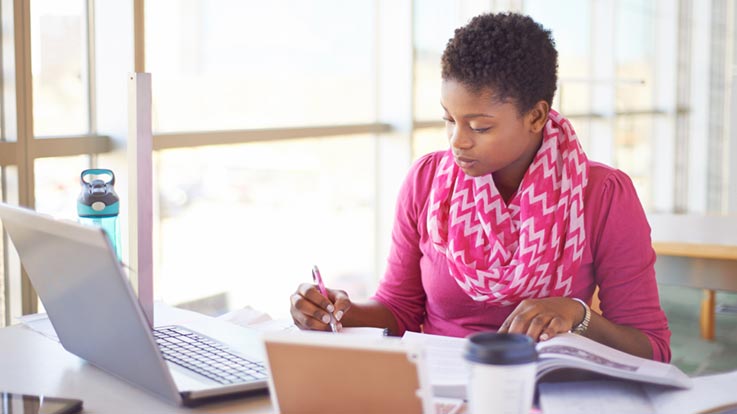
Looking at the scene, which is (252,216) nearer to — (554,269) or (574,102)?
(554,269)

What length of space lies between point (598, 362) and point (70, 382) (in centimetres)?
74

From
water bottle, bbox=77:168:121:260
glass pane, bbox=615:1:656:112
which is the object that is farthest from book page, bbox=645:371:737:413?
glass pane, bbox=615:1:656:112

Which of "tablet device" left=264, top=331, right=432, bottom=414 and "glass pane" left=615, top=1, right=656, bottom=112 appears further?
"glass pane" left=615, top=1, right=656, bottom=112

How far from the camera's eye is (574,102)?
18.8ft

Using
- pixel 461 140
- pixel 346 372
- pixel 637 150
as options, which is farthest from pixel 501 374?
pixel 637 150

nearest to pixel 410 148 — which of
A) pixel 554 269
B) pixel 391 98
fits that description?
pixel 391 98

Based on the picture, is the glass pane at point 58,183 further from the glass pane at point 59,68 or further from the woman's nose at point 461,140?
the woman's nose at point 461,140

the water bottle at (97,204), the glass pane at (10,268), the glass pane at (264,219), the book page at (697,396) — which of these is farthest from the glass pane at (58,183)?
the book page at (697,396)

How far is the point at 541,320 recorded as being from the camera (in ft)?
4.20

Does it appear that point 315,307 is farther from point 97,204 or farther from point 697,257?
point 697,257

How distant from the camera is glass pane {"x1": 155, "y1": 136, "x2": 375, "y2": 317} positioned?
2816 millimetres

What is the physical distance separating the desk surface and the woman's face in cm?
126

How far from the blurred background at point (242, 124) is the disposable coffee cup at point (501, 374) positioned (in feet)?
4.63

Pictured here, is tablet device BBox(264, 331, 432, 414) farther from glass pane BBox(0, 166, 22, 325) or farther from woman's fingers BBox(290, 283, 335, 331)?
glass pane BBox(0, 166, 22, 325)
